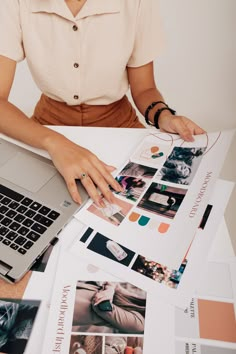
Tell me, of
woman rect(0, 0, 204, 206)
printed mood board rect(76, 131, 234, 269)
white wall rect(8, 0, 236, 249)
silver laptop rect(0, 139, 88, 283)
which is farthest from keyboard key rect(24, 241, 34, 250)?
white wall rect(8, 0, 236, 249)

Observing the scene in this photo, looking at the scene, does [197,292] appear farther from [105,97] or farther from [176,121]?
[105,97]

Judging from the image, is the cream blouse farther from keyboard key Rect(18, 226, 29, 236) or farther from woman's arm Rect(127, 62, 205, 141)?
keyboard key Rect(18, 226, 29, 236)

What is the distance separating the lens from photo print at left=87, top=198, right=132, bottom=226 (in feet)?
1.95

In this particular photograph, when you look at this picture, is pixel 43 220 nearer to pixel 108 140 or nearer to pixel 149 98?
pixel 108 140

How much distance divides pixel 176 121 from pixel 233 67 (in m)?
1.09

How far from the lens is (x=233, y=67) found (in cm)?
169

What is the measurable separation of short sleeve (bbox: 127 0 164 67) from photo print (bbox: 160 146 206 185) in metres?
0.32

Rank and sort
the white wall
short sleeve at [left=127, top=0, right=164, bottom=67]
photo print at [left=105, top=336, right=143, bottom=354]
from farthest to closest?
the white wall → short sleeve at [left=127, top=0, right=164, bottom=67] → photo print at [left=105, top=336, right=143, bottom=354]

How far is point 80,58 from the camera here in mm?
882

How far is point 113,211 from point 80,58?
1.52ft

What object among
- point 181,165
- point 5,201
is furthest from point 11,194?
point 181,165

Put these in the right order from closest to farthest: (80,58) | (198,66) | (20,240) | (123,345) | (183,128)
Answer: (123,345), (20,240), (183,128), (80,58), (198,66)

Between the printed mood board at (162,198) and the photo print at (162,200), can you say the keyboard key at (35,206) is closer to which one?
the printed mood board at (162,198)

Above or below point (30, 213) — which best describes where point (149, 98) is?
above
